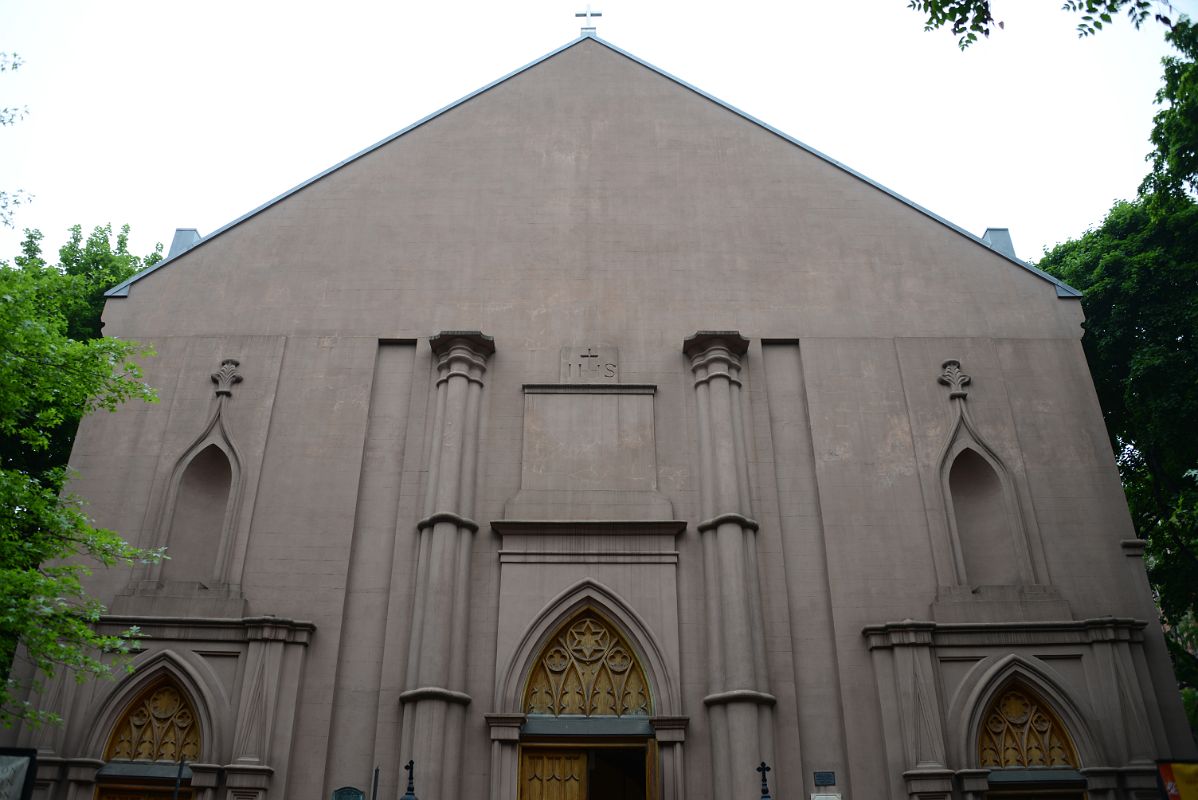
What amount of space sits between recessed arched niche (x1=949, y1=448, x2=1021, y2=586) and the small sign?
3800 mm

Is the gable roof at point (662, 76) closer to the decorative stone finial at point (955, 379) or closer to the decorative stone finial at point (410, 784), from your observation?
the decorative stone finial at point (955, 379)

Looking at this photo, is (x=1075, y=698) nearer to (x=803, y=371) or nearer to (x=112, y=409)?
(x=803, y=371)

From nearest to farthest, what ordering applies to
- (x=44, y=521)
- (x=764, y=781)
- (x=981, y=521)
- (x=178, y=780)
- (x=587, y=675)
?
(x=44, y=521)
(x=764, y=781)
(x=178, y=780)
(x=587, y=675)
(x=981, y=521)

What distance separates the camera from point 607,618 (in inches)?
561

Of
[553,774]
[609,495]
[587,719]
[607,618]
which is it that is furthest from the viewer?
[609,495]

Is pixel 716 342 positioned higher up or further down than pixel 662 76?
further down

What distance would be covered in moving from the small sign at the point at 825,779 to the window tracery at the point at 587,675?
255 centimetres

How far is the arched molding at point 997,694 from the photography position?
42.7 feet

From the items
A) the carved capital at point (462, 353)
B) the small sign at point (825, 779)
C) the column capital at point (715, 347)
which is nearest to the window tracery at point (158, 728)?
the carved capital at point (462, 353)

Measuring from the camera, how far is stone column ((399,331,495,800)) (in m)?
13.0

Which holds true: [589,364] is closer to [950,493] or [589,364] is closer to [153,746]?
[950,493]

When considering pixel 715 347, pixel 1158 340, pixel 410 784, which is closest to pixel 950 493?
pixel 715 347

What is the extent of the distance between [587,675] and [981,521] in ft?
23.0

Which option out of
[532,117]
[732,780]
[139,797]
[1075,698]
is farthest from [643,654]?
[532,117]
